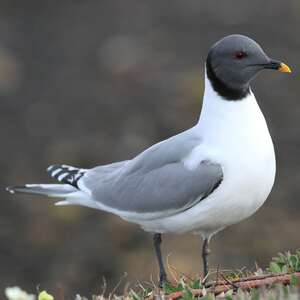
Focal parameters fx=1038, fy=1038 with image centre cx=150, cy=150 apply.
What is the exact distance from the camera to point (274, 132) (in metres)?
10.3

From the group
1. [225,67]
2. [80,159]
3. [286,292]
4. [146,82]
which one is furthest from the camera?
[146,82]

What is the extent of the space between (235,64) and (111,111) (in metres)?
5.27

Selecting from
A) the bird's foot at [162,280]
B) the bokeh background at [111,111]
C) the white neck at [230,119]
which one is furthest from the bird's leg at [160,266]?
the bokeh background at [111,111]

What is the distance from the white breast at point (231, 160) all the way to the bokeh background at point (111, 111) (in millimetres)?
3484

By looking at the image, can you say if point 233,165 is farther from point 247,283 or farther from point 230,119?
point 247,283

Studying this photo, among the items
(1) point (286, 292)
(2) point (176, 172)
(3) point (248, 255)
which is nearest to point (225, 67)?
(2) point (176, 172)

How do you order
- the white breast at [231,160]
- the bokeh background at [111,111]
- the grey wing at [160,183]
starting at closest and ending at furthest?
1. the white breast at [231,160]
2. the grey wing at [160,183]
3. the bokeh background at [111,111]

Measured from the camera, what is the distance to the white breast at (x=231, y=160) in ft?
16.9

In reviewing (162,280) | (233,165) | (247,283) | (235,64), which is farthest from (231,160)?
(247,283)

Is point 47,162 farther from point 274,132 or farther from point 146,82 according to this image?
point 274,132

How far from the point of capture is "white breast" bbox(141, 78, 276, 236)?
5.16m

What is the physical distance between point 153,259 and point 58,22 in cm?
383

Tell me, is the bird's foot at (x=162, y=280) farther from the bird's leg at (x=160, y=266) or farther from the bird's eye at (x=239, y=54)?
the bird's eye at (x=239, y=54)


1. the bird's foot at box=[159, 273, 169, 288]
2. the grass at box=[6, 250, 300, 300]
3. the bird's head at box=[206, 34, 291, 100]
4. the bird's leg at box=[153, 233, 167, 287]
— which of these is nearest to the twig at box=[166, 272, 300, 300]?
the grass at box=[6, 250, 300, 300]
